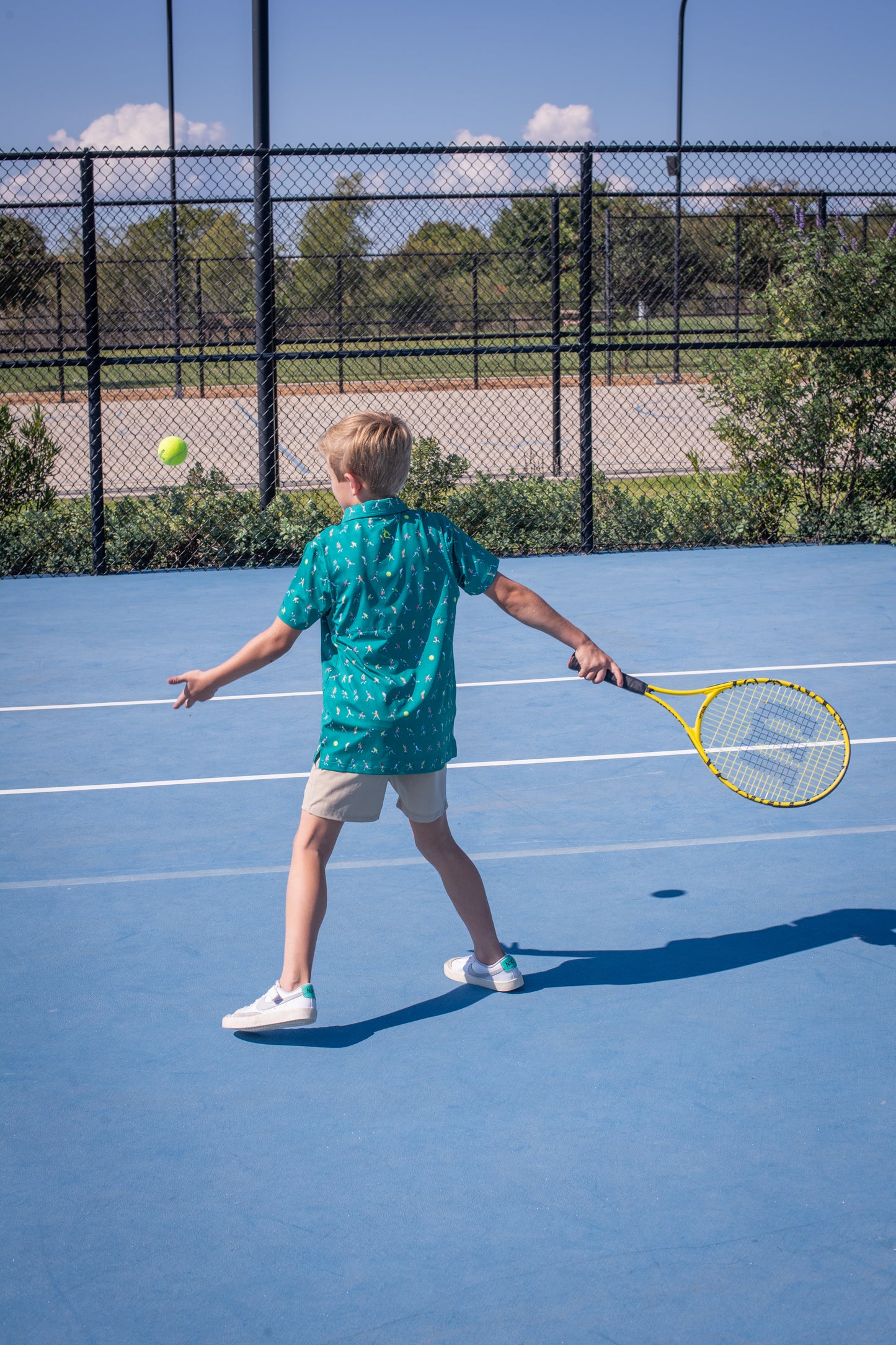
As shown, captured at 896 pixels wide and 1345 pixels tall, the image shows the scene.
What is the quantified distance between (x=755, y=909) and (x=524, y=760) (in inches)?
62.0

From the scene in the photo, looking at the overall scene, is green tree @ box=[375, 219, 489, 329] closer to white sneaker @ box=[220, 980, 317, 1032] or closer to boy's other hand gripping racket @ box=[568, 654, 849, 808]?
boy's other hand gripping racket @ box=[568, 654, 849, 808]

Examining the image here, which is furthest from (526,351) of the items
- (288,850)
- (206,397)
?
(206,397)

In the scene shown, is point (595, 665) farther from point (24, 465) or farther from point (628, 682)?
point (24, 465)

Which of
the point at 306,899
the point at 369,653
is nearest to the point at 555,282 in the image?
the point at 369,653

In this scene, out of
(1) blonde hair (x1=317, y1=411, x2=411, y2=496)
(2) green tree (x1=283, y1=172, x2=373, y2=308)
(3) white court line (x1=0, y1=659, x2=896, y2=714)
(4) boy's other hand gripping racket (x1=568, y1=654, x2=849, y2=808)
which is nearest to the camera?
(1) blonde hair (x1=317, y1=411, x2=411, y2=496)

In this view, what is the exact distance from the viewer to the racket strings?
4551mm

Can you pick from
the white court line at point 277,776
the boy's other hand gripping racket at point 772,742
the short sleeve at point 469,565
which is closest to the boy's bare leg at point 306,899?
the short sleeve at point 469,565

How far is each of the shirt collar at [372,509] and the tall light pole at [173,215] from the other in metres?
6.45

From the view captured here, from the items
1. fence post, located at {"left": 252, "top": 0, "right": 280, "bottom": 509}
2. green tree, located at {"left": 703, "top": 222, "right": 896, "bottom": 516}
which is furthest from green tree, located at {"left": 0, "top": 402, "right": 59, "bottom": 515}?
green tree, located at {"left": 703, "top": 222, "right": 896, "bottom": 516}

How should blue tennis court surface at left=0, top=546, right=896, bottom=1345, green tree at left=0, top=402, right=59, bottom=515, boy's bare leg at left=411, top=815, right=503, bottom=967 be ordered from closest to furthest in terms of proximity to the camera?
blue tennis court surface at left=0, top=546, right=896, bottom=1345
boy's bare leg at left=411, top=815, right=503, bottom=967
green tree at left=0, top=402, right=59, bottom=515

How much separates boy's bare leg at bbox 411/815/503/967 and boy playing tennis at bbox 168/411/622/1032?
0.21 ft

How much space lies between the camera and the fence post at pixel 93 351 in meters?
8.92

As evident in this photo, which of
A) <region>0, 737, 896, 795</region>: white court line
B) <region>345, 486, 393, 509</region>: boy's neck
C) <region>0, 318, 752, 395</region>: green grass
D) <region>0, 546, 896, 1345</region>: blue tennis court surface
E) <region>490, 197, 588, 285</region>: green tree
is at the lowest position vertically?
<region>0, 546, 896, 1345</region>: blue tennis court surface

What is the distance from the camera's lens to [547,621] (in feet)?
10.6
